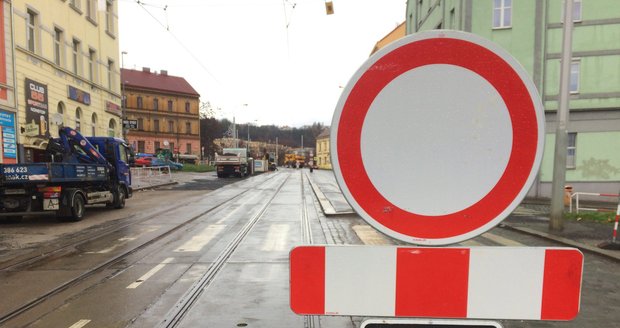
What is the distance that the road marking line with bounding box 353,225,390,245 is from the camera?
26.8ft

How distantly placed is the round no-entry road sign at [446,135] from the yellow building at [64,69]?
19.6 m

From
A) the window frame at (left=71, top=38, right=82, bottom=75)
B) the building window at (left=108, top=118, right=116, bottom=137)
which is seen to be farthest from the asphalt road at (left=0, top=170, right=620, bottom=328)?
the building window at (left=108, top=118, right=116, bottom=137)

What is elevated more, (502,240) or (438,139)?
(438,139)

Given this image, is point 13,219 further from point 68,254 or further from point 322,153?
point 322,153

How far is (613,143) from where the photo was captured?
19.8 metres

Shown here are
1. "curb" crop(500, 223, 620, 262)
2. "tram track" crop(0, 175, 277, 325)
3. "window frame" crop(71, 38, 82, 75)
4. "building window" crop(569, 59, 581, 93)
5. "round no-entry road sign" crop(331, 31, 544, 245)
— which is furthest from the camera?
"window frame" crop(71, 38, 82, 75)

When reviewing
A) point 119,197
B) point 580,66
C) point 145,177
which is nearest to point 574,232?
point 119,197

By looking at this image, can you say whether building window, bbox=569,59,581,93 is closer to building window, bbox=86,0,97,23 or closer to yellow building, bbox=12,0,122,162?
yellow building, bbox=12,0,122,162

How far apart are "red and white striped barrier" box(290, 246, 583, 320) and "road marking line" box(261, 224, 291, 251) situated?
242 inches

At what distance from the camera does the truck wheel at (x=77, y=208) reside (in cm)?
1146

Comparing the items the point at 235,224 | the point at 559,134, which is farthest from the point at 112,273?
the point at 559,134

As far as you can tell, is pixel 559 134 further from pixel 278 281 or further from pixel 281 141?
pixel 281 141

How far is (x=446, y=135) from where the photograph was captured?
147 cm

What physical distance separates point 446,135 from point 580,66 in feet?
76.5
